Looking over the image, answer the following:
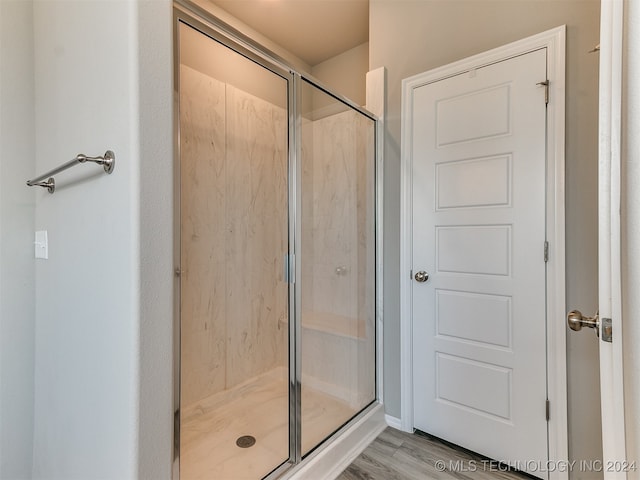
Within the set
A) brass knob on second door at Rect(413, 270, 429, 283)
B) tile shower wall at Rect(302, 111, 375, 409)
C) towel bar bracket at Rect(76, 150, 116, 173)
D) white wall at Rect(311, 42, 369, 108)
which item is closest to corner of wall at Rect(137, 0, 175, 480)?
towel bar bracket at Rect(76, 150, 116, 173)

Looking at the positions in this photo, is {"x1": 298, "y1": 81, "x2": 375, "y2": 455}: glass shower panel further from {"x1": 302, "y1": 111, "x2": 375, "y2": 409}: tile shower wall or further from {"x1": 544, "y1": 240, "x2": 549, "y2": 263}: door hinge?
{"x1": 544, "y1": 240, "x2": 549, "y2": 263}: door hinge

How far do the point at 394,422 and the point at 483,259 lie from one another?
46.6 inches

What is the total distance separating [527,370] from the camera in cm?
157

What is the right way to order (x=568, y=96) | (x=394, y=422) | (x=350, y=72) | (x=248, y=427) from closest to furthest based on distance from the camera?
(x=568, y=96) → (x=248, y=427) → (x=394, y=422) → (x=350, y=72)

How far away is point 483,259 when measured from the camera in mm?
1691

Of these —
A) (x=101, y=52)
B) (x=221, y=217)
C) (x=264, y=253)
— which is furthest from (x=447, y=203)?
(x=101, y=52)

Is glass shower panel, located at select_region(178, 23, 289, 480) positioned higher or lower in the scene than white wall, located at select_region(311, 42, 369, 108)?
lower

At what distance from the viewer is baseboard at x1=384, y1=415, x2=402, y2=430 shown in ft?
6.50

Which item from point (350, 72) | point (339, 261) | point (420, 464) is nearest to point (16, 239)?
point (339, 261)

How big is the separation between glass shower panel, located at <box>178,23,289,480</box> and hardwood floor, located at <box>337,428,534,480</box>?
0.48 metres

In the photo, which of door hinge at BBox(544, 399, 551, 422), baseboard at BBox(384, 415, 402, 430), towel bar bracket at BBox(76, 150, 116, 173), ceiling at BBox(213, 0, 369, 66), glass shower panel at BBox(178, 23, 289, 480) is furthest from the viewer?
ceiling at BBox(213, 0, 369, 66)

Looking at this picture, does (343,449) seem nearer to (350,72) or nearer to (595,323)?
(595,323)

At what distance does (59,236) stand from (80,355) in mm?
471

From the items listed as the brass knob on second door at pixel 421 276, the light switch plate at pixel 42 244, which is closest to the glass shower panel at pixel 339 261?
the brass knob on second door at pixel 421 276
